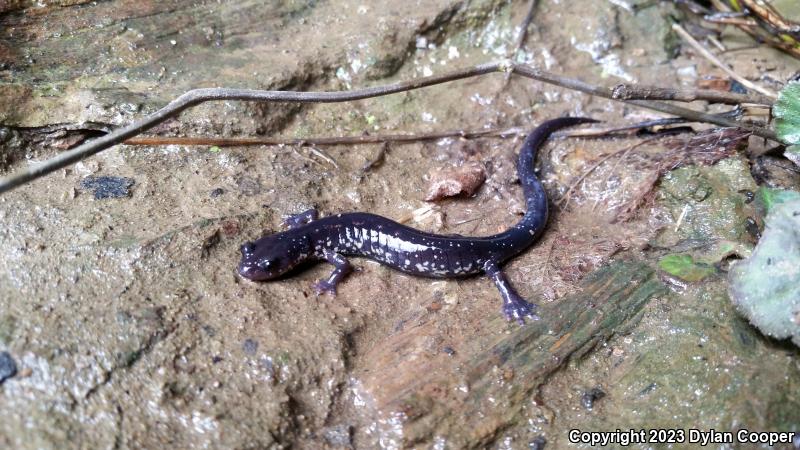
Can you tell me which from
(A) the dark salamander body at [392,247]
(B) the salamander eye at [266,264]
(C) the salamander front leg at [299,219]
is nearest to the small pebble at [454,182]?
(A) the dark salamander body at [392,247]

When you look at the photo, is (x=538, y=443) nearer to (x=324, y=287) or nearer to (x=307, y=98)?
(x=324, y=287)

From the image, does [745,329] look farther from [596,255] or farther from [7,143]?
[7,143]

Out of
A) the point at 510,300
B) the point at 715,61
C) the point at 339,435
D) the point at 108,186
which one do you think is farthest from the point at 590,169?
the point at 108,186

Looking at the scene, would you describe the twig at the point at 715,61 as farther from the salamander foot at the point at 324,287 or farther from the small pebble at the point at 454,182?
the salamander foot at the point at 324,287

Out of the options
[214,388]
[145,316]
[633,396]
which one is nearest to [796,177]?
[633,396]

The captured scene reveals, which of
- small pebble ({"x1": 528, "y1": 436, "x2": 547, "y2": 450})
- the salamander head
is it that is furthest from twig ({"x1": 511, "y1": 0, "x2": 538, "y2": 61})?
small pebble ({"x1": 528, "y1": 436, "x2": 547, "y2": 450})
